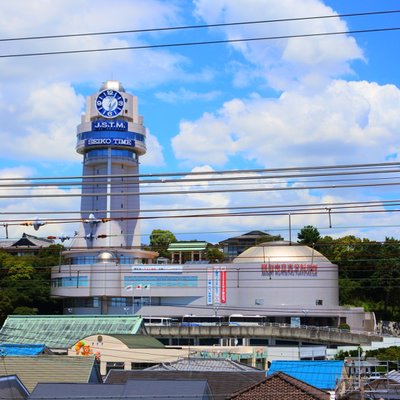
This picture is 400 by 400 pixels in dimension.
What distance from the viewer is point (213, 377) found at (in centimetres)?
2967

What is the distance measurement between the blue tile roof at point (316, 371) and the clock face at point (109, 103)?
2228 inches

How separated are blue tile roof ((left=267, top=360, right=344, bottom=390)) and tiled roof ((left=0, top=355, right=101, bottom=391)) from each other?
10645 millimetres

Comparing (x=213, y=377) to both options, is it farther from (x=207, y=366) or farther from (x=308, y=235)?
(x=308, y=235)

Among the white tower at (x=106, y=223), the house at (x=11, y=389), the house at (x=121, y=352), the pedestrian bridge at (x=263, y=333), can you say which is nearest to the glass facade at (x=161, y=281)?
the white tower at (x=106, y=223)

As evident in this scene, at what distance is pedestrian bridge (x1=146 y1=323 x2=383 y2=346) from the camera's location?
6675 cm

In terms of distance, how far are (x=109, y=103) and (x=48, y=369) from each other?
2509 inches

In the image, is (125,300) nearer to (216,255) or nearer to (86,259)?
(86,259)

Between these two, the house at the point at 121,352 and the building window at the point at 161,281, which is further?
the building window at the point at 161,281

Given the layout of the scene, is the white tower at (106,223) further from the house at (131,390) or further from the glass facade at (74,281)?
the house at (131,390)

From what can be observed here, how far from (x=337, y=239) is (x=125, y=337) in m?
56.7

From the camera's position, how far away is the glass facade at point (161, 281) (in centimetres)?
8238

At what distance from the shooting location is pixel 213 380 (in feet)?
96.8

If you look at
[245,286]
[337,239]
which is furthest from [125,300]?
[337,239]

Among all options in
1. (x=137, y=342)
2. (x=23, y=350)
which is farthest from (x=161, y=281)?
(x=23, y=350)
